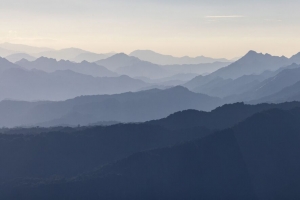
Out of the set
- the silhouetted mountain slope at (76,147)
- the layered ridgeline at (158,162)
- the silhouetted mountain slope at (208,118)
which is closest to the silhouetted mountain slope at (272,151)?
the layered ridgeline at (158,162)

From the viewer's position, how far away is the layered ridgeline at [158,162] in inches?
4407

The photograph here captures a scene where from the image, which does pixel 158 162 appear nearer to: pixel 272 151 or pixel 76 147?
pixel 76 147

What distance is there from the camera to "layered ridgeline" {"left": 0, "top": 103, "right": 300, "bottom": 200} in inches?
4407

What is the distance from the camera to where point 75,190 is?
109m

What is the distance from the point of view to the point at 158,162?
122375 millimetres

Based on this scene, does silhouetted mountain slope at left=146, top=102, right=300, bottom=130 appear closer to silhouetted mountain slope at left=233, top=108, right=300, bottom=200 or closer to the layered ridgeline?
the layered ridgeline

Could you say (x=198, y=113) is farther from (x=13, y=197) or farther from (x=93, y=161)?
(x=13, y=197)

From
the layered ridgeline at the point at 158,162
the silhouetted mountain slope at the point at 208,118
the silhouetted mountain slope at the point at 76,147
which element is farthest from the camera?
the silhouetted mountain slope at the point at 208,118

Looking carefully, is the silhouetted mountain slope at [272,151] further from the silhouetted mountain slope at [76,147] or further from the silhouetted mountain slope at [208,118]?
the silhouetted mountain slope at [208,118]

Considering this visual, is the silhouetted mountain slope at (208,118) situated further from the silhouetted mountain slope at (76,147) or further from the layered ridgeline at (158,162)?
the silhouetted mountain slope at (76,147)

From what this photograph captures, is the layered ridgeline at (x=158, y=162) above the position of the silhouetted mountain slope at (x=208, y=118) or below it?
below

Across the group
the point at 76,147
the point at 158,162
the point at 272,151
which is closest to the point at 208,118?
the point at 272,151

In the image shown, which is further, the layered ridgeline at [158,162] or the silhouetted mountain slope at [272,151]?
the silhouetted mountain slope at [272,151]

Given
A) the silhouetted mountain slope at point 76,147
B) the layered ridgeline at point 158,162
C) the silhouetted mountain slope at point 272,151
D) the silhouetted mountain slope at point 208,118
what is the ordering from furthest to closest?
the silhouetted mountain slope at point 208,118 → the silhouetted mountain slope at point 76,147 → the silhouetted mountain slope at point 272,151 → the layered ridgeline at point 158,162
